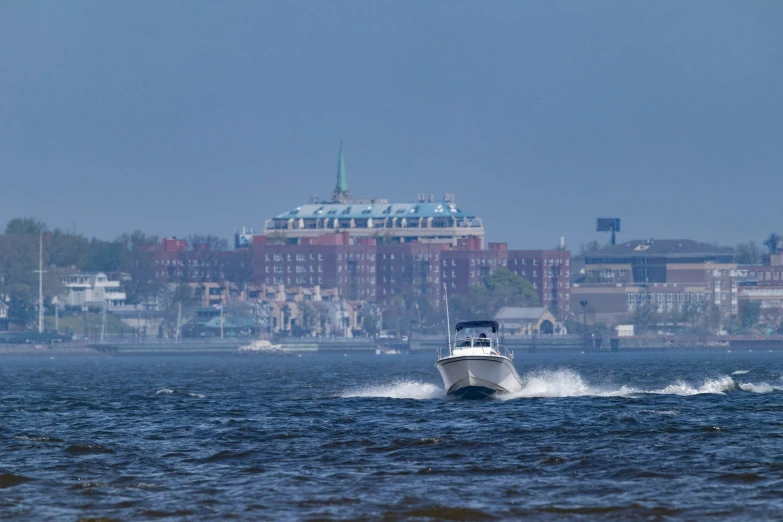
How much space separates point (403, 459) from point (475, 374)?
21.3 m

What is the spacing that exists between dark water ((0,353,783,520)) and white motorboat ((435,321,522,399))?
0.94 m

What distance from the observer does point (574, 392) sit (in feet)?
274

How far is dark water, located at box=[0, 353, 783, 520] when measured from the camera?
42812 mm

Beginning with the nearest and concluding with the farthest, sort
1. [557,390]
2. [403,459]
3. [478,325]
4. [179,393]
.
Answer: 1. [403,459]
2. [478,325]
3. [557,390]
4. [179,393]

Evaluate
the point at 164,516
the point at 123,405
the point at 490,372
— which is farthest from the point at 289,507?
the point at 123,405

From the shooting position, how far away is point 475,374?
72812 mm

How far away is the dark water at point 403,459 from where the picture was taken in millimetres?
42812

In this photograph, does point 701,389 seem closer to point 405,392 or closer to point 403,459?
point 405,392

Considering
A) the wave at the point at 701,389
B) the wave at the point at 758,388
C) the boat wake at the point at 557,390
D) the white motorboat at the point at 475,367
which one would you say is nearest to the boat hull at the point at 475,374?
the white motorboat at the point at 475,367

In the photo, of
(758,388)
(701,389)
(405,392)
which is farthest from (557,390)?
(758,388)

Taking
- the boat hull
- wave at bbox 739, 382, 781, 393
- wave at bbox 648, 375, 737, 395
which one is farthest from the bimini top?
wave at bbox 739, 382, 781, 393

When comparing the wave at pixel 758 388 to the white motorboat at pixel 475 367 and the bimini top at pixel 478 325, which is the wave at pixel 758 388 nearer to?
the white motorboat at pixel 475 367

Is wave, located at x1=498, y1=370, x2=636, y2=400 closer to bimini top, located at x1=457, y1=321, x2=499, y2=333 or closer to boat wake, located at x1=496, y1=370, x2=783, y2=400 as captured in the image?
boat wake, located at x1=496, y1=370, x2=783, y2=400

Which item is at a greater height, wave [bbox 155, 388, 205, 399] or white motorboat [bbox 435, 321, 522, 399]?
white motorboat [bbox 435, 321, 522, 399]
